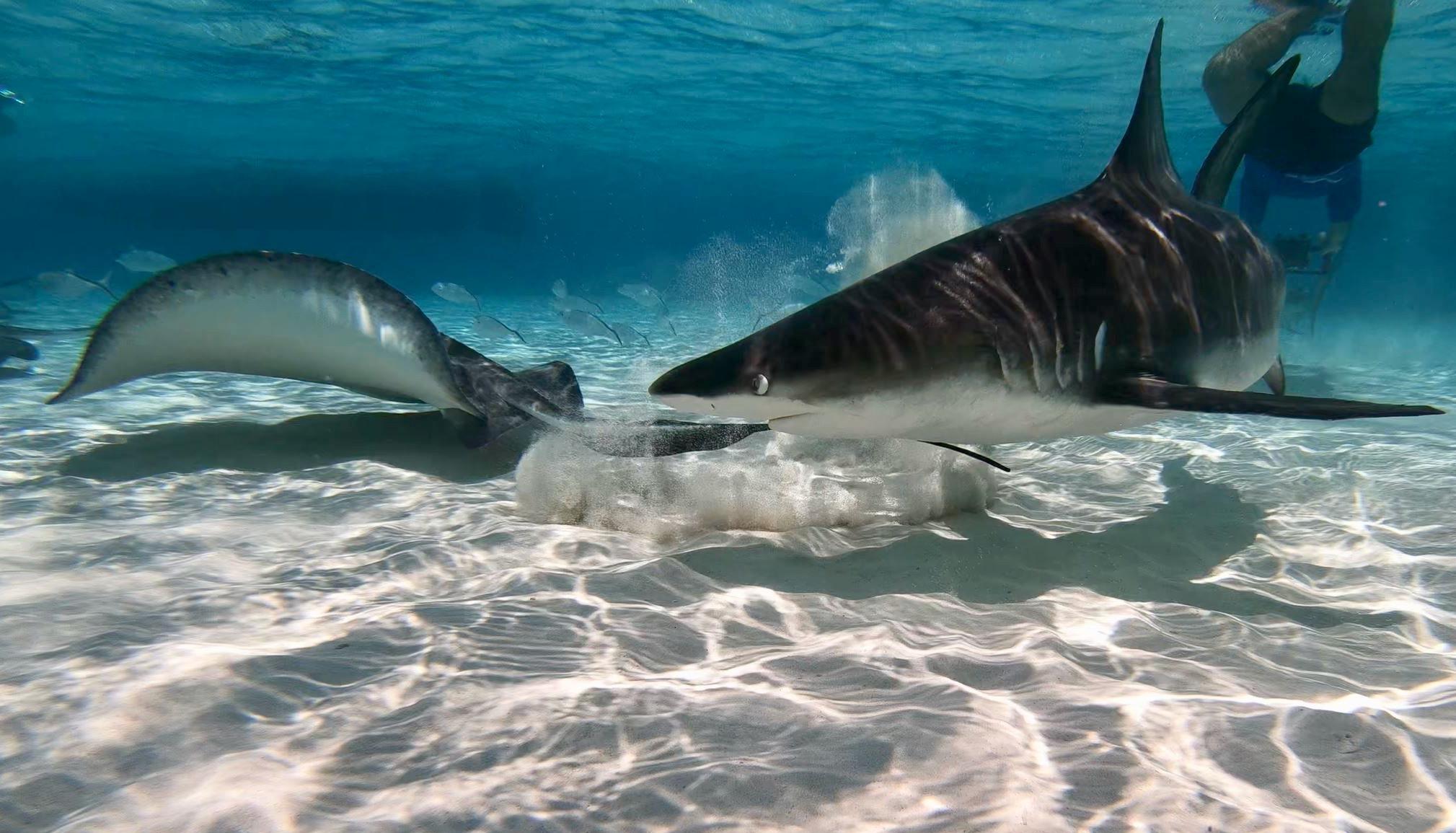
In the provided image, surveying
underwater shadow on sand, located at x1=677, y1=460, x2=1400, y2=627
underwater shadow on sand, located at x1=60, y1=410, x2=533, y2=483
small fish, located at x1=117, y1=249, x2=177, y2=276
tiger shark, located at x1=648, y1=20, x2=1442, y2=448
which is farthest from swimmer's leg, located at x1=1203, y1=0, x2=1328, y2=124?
small fish, located at x1=117, y1=249, x2=177, y2=276

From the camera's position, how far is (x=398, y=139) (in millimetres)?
46344

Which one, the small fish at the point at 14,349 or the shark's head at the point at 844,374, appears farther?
the small fish at the point at 14,349

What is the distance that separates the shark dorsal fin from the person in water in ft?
26.7

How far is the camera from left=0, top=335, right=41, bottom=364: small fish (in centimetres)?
896

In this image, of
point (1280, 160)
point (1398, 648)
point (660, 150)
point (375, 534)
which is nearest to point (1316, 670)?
point (1398, 648)

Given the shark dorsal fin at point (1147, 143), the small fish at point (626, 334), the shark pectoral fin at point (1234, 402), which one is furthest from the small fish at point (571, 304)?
the shark pectoral fin at point (1234, 402)

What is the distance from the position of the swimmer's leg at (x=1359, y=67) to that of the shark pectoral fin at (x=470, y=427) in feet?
41.3

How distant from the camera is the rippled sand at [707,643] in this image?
1.68m

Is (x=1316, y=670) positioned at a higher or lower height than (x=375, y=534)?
lower

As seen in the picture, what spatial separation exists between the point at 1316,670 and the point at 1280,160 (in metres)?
13.0

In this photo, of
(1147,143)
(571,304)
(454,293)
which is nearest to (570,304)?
(571,304)

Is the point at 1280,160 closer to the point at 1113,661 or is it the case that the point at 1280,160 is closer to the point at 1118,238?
the point at 1118,238

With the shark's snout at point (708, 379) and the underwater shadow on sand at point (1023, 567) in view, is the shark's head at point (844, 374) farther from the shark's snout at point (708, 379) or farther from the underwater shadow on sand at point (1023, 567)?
the underwater shadow on sand at point (1023, 567)

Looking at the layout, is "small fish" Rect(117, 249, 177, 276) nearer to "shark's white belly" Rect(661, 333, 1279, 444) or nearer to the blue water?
the blue water
